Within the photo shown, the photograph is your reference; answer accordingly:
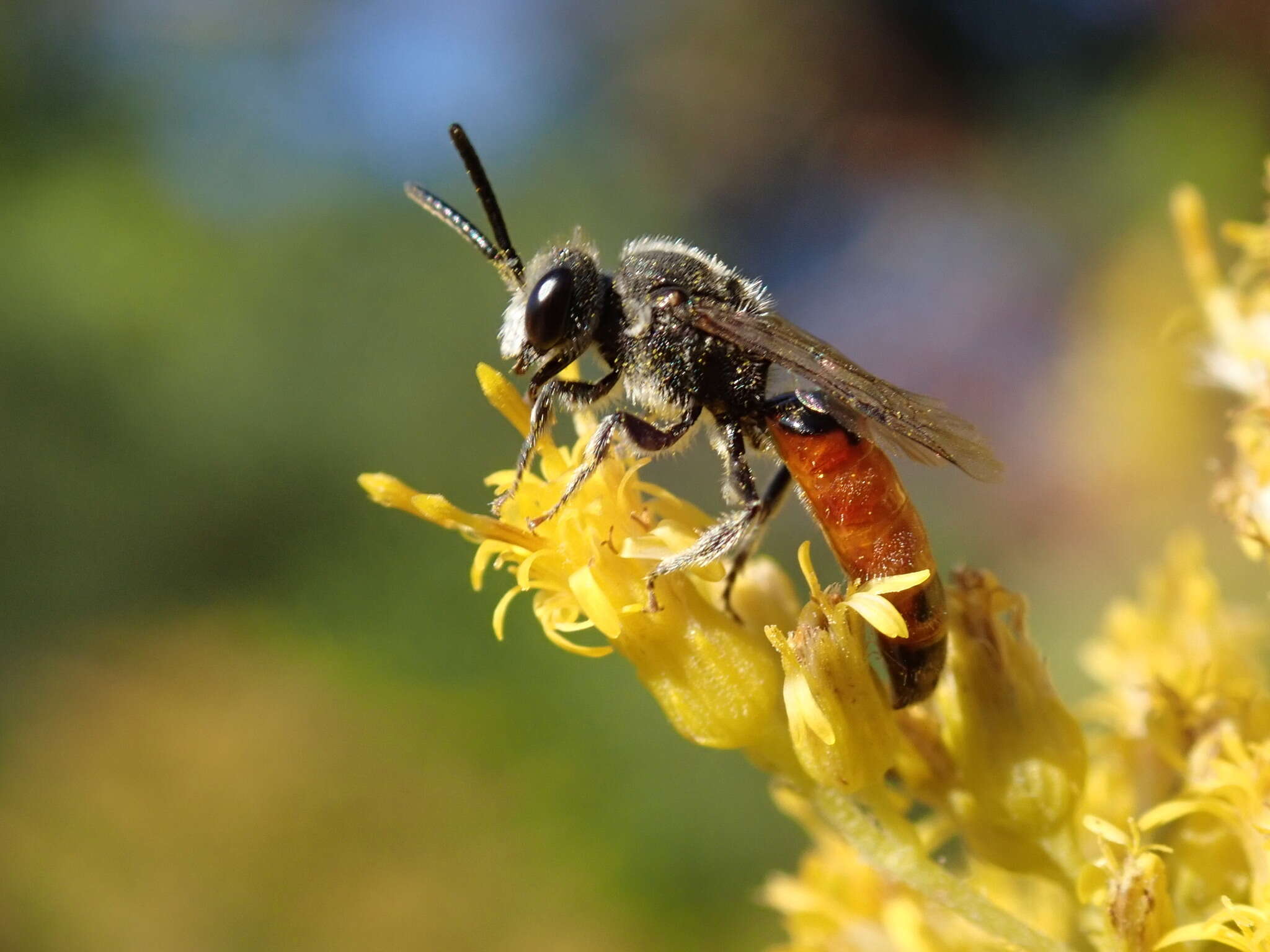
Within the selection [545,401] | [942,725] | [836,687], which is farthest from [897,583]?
[545,401]

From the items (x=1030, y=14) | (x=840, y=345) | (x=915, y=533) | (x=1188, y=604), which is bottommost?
(x=915, y=533)

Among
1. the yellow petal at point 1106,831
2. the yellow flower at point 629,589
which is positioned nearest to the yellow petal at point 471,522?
the yellow flower at point 629,589

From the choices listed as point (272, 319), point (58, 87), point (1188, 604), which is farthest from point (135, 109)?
point (1188, 604)

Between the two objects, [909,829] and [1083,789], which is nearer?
[909,829]

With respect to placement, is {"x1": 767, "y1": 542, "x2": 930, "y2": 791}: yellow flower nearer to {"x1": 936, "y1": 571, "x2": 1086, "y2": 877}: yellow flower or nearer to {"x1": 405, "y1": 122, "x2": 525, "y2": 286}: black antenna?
{"x1": 936, "y1": 571, "x2": 1086, "y2": 877}: yellow flower

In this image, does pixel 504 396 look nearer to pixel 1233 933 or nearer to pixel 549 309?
pixel 549 309

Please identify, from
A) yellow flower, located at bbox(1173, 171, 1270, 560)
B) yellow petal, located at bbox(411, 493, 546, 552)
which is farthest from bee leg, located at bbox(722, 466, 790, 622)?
yellow flower, located at bbox(1173, 171, 1270, 560)

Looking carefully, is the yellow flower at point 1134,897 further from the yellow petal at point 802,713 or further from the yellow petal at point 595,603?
the yellow petal at point 595,603

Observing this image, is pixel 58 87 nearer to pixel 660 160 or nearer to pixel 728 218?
pixel 660 160
